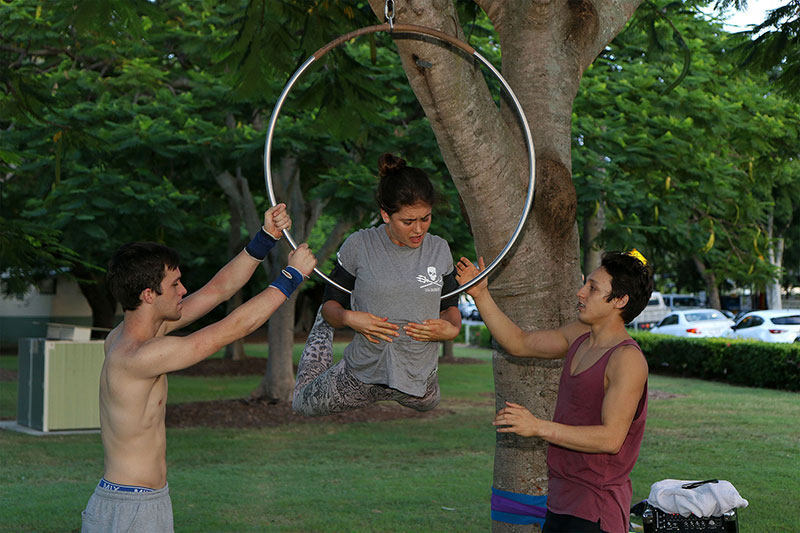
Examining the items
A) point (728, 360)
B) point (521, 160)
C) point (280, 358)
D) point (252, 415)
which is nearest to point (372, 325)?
point (521, 160)

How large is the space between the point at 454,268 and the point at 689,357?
2113cm

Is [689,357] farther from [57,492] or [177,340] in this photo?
[177,340]

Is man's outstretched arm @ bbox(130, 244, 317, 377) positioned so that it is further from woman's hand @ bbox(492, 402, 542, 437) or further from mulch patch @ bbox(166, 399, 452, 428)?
mulch patch @ bbox(166, 399, 452, 428)

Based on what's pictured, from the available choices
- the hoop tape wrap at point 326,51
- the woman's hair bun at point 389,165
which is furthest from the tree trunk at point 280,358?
the woman's hair bun at point 389,165

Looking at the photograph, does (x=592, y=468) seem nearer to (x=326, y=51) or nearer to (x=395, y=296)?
(x=395, y=296)

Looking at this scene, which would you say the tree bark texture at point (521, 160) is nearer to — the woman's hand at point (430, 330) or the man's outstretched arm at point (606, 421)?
the woman's hand at point (430, 330)

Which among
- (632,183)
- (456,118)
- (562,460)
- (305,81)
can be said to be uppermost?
(305,81)

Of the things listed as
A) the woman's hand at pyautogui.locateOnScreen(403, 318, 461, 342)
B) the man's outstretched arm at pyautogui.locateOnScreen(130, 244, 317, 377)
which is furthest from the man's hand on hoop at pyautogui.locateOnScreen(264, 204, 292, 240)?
the woman's hand at pyautogui.locateOnScreen(403, 318, 461, 342)

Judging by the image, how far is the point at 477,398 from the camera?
1914 centimetres

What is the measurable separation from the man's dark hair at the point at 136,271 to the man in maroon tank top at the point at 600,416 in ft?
5.18

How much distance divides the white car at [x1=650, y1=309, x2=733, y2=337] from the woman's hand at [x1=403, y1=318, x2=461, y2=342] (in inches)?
1099

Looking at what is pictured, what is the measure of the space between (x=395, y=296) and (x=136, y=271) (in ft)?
3.72

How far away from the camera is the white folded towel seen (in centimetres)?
504

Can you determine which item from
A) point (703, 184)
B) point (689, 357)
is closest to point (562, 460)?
point (703, 184)
